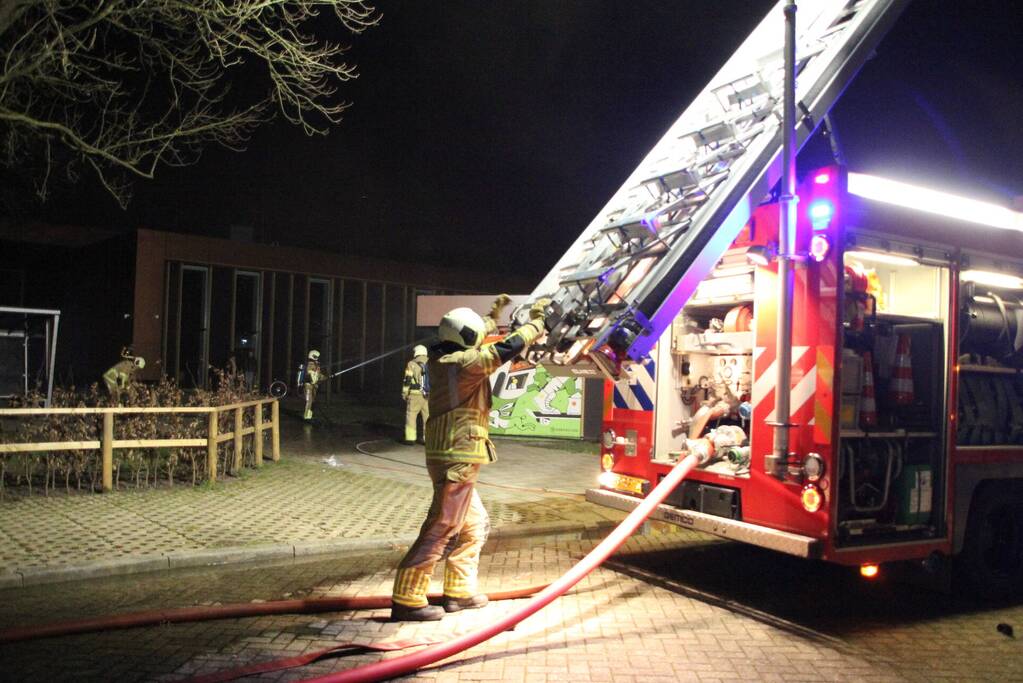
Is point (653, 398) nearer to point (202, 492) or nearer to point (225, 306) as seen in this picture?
point (202, 492)

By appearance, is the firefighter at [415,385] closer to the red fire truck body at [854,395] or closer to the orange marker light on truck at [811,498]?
the red fire truck body at [854,395]

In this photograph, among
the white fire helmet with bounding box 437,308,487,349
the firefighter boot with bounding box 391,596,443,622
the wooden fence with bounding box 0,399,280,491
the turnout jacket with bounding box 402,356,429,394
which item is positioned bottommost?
the firefighter boot with bounding box 391,596,443,622

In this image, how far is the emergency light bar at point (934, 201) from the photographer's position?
5.39 meters

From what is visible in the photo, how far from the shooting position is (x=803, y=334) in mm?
5301

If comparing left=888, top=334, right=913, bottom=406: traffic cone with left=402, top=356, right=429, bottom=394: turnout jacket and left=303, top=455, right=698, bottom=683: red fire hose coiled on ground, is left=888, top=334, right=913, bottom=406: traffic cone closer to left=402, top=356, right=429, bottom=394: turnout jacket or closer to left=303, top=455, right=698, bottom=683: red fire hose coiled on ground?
left=303, top=455, right=698, bottom=683: red fire hose coiled on ground

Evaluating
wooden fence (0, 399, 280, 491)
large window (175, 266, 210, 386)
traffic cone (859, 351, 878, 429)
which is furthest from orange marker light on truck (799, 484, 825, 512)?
large window (175, 266, 210, 386)

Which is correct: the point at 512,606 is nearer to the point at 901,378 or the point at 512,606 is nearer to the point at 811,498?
the point at 811,498

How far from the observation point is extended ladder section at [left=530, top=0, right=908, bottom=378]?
4789mm

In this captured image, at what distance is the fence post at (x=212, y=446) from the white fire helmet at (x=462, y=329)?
5.12m

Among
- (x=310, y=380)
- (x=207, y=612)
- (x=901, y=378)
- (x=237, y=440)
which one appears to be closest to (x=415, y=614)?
(x=207, y=612)

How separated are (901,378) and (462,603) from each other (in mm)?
3469

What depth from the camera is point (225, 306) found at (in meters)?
21.6

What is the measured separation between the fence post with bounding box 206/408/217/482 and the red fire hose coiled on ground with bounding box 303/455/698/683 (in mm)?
5746

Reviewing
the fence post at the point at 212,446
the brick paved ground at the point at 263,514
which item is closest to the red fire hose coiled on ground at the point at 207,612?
the brick paved ground at the point at 263,514
